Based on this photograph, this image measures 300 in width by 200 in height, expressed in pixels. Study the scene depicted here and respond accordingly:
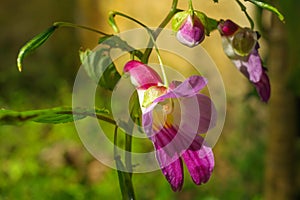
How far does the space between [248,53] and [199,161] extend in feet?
0.52

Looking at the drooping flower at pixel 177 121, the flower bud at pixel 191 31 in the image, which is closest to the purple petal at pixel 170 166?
the drooping flower at pixel 177 121

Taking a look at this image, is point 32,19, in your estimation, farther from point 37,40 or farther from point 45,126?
point 37,40

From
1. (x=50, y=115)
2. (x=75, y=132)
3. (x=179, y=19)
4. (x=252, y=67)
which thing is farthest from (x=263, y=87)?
(x=75, y=132)

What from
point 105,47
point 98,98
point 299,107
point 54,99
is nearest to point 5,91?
point 54,99

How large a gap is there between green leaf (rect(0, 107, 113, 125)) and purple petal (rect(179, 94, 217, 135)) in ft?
0.24

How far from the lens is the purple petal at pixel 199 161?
64 centimetres

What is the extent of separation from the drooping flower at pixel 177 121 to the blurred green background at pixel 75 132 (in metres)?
0.41

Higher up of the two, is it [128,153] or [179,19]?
[179,19]

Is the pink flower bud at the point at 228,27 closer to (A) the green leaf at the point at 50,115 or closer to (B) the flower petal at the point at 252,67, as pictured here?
(B) the flower petal at the point at 252,67

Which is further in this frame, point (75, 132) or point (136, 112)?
point (75, 132)

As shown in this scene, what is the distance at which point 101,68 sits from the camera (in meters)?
0.73

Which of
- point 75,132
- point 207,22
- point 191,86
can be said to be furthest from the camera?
point 75,132

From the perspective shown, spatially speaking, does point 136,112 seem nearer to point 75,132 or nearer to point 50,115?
point 50,115

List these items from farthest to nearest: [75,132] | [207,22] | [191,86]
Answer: [75,132], [207,22], [191,86]
